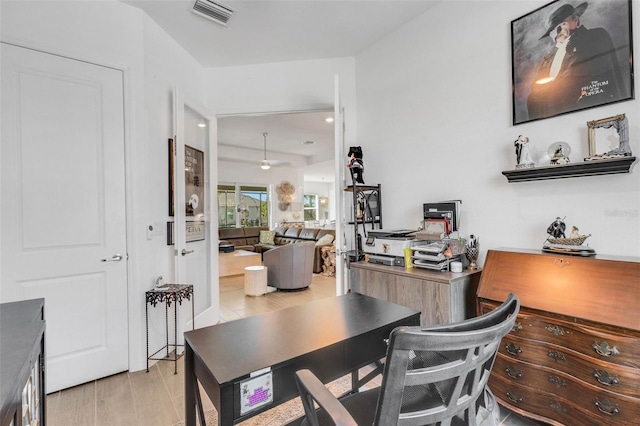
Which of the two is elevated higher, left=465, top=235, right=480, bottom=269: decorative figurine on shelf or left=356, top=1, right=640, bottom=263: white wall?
left=356, top=1, right=640, bottom=263: white wall

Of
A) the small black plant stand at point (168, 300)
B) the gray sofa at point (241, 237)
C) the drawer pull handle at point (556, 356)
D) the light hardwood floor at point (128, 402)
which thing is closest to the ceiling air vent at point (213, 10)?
the small black plant stand at point (168, 300)

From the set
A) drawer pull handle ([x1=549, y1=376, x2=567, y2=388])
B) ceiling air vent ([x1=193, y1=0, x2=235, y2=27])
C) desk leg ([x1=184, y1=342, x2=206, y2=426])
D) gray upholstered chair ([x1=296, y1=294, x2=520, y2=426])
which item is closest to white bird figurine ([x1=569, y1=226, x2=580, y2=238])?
drawer pull handle ([x1=549, y1=376, x2=567, y2=388])

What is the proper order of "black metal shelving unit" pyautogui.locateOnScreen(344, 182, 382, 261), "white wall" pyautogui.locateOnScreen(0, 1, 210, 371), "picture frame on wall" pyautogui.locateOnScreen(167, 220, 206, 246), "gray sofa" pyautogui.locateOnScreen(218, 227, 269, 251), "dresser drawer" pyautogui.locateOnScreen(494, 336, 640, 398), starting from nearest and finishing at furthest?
"dresser drawer" pyautogui.locateOnScreen(494, 336, 640, 398)
"white wall" pyautogui.locateOnScreen(0, 1, 210, 371)
"picture frame on wall" pyautogui.locateOnScreen(167, 220, 206, 246)
"black metal shelving unit" pyautogui.locateOnScreen(344, 182, 382, 261)
"gray sofa" pyautogui.locateOnScreen(218, 227, 269, 251)

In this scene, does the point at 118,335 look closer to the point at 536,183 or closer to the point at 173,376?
the point at 173,376

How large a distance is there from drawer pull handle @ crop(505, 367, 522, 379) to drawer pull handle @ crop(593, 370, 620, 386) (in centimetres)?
34

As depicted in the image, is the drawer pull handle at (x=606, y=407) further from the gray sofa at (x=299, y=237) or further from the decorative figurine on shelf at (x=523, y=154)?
the gray sofa at (x=299, y=237)

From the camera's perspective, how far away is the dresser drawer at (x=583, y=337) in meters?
1.33

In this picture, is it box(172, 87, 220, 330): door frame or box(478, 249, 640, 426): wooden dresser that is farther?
box(172, 87, 220, 330): door frame

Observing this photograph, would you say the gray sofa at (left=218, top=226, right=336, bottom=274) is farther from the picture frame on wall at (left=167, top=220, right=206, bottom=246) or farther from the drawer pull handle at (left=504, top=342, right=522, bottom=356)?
the drawer pull handle at (left=504, top=342, right=522, bottom=356)

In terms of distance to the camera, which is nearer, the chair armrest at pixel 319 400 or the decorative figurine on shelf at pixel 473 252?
the chair armrest at pixel 319 400

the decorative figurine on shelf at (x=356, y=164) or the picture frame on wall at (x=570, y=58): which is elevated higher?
the picture frame on wall at (x=570, y=58)

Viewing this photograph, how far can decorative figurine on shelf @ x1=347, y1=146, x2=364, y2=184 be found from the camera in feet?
9.37

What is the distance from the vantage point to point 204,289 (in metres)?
3.35

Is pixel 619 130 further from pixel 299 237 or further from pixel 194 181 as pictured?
pixel 299 237
